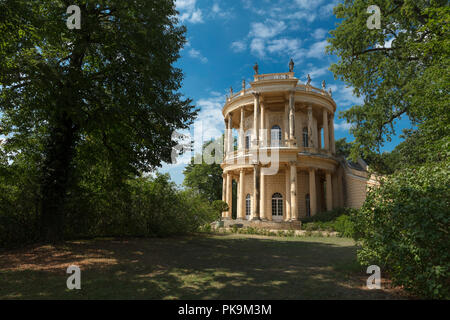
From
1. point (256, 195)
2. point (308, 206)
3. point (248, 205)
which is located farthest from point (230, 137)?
A: point (308, 206)

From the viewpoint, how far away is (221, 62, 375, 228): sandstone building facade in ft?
78.9

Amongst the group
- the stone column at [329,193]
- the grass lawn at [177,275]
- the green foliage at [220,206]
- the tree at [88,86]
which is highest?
the tree at [88,86]

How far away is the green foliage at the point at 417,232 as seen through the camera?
153 inches

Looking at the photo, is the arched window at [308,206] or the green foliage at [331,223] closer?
the green foliage at [331,223]

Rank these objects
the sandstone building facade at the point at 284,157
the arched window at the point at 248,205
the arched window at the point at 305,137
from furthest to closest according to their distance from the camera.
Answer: the arched window at the point at 305,137, the arched window at the point at 248,205, the sandstone building facade at the point at 284,157

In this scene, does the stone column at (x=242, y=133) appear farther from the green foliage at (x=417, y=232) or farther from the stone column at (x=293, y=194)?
the green foliage at (x=417, y=232)

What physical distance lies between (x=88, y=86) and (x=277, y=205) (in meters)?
21.7

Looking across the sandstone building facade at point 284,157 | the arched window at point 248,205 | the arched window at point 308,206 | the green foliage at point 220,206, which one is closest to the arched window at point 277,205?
the sandstone building facade at point 284,157

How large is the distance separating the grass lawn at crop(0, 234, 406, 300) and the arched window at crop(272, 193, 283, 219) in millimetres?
17825

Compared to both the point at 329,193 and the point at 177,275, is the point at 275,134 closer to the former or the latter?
the point at 329,193

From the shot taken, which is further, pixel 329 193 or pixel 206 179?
pixel 206 179

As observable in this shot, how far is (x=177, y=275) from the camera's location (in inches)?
222

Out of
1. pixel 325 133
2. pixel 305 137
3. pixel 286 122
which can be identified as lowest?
pixel 305 137
